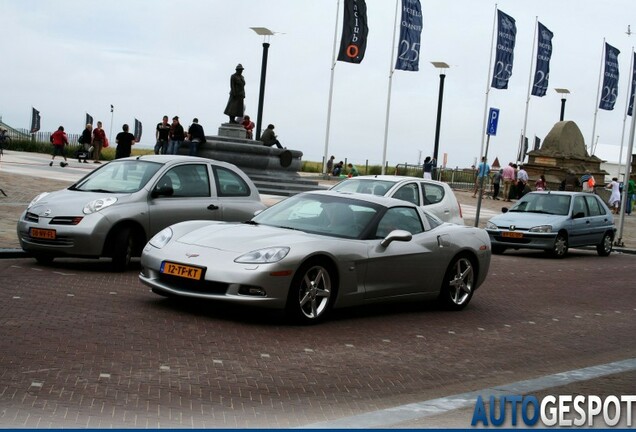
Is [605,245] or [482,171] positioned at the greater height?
[482,171]

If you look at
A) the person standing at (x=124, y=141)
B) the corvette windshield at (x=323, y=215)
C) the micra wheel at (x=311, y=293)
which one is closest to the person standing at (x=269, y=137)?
the person standing at (x=124, y=141)

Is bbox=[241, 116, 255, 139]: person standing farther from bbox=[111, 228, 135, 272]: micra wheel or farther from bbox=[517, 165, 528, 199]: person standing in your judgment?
bbox=[111, 228, 135, 272]: micra wheel

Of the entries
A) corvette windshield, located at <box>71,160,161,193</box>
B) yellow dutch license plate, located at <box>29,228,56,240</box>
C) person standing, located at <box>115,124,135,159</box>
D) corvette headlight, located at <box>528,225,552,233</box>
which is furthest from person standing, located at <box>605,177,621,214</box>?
yellow dutch license plate, located at <box>29,228,56,240</box>

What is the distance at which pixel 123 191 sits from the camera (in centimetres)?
1381

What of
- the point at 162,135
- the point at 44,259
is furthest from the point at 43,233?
the point at 162,135

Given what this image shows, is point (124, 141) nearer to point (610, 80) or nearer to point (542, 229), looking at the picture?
point (542, 229)

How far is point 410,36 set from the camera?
47.5 meters

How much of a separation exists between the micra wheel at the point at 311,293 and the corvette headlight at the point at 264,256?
25 centimetres

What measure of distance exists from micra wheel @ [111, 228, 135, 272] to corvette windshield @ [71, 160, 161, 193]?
69 centimetres

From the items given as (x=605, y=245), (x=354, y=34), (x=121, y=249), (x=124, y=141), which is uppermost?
(x=354, y=34)

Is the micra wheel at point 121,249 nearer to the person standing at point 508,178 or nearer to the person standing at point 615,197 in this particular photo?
the person standing at point 508,178

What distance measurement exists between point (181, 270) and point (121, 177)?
4230 mm

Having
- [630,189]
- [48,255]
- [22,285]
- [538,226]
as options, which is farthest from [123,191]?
[630,189]

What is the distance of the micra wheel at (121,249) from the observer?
1333cm
